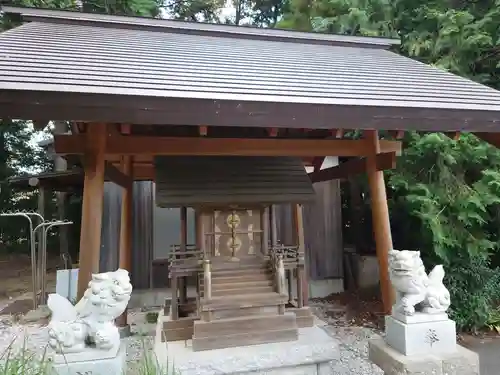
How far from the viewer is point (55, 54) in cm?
285

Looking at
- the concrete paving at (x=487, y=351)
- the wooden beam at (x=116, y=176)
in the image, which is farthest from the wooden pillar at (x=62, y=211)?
the concrete paving at (x=487, y=351)

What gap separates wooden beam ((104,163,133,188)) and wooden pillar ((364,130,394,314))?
281 centimetres

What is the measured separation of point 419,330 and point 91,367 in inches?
99.0

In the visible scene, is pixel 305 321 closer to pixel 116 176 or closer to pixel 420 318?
pixel 420 318

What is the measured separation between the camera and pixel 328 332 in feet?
15.8

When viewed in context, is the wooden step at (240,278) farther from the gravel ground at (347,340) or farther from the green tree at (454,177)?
the green tree at (454,177)

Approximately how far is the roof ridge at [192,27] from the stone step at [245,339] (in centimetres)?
418

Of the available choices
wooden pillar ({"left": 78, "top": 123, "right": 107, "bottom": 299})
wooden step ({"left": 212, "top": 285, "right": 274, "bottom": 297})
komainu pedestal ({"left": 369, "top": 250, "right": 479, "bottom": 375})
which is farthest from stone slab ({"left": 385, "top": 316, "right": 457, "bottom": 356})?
wooden pillar ({"left": 78, "top": 123, "right": 107, "bottom": 299})

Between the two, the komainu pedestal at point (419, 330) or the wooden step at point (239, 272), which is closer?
the komainu pedestal at point (419, 330)

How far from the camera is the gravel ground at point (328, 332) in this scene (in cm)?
376

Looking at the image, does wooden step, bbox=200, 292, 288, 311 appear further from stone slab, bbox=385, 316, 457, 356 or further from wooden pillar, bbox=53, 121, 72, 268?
wooden pillar, bbox=53, 121, 72, 268

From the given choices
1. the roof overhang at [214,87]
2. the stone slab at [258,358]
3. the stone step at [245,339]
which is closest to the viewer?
the roof overhang at [214,87]

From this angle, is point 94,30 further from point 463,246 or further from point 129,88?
point 463,246

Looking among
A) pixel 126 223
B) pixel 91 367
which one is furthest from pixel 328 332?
pixel 91 367
